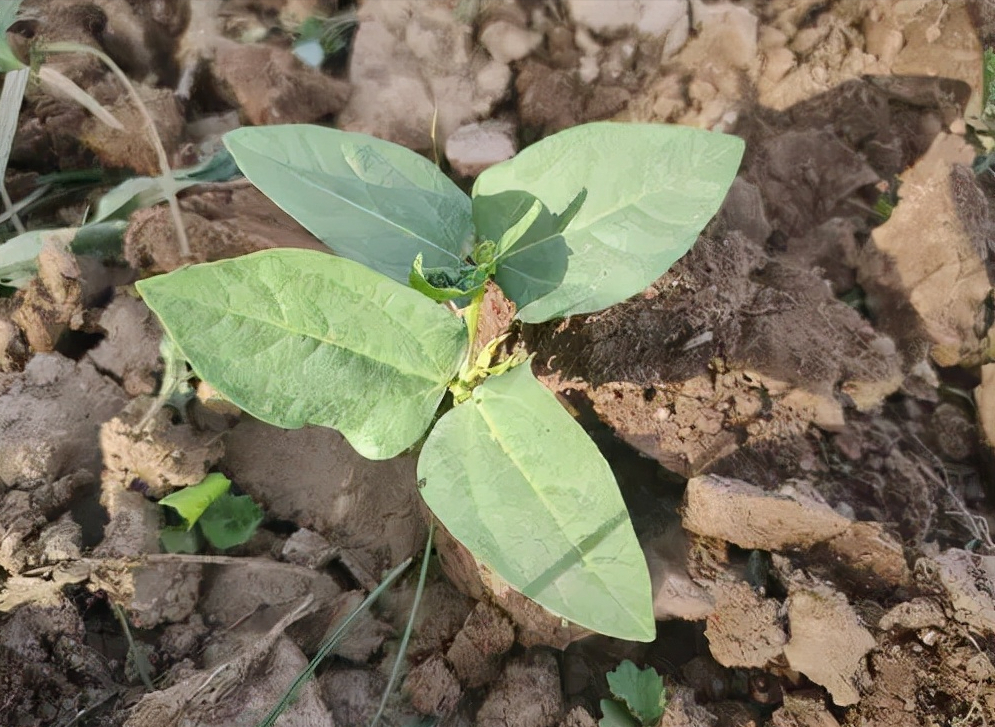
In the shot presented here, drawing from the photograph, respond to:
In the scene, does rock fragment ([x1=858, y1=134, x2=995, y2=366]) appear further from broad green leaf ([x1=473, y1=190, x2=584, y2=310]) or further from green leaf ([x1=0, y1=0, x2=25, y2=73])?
green leaf ([x1=0, y1=0, x2=25, y2=73])

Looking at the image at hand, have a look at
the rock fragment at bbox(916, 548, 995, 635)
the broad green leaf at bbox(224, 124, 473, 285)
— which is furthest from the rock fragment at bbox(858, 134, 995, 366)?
the broad green leaf at bbox(224, 124, 473, 285)

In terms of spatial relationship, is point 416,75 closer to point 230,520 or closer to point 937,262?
point 230,520

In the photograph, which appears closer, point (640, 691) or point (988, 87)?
point (640, 691)

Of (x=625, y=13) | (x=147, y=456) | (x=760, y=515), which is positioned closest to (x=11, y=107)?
(x=147, y=456)

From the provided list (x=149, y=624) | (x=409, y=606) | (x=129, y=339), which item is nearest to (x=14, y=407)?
(x=129, y=339)

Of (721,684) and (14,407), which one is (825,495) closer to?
(721,684)

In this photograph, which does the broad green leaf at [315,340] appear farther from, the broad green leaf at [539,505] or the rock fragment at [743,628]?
the rock fragment at [743,628]
